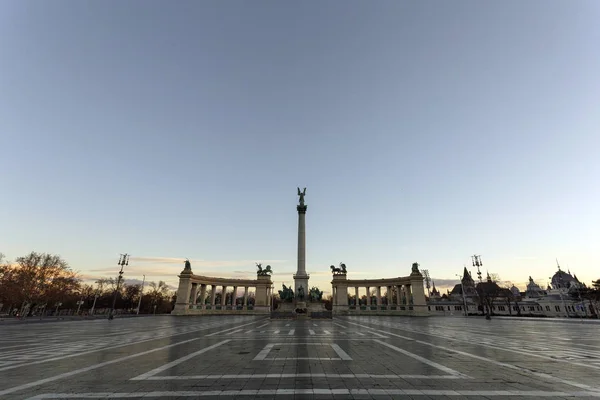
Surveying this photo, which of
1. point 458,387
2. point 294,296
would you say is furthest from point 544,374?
point 294,296

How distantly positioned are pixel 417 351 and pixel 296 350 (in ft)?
19.5

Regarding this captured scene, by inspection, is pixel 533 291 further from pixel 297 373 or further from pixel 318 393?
pixel 318 393

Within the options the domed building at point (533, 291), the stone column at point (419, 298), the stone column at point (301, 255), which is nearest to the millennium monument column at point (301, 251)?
the stone column at point (301, 255)

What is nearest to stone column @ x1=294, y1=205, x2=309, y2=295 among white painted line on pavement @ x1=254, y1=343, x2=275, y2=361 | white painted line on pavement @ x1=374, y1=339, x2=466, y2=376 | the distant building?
white painted line on pavement @ x1=254, y1=343, x2=275, y2=361

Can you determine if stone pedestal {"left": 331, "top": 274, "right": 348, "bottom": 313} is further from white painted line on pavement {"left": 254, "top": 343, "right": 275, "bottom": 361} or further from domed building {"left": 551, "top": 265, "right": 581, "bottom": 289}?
domed building {"left": 551, "top": 265, "right": 581, "bottom": 289}

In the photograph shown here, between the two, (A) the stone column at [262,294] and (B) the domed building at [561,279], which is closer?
(A) the stone column at [262,294]

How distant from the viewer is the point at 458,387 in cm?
836

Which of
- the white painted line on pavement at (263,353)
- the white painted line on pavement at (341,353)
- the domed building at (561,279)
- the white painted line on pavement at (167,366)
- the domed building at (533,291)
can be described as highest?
the domed building at (561,279)

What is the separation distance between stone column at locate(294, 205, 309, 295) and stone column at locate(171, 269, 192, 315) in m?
25.5

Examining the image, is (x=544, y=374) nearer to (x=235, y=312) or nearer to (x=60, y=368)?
(x=60, y=368)

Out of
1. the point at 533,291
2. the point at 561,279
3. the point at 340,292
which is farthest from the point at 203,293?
the point at 561,279

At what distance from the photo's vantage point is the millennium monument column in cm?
6561

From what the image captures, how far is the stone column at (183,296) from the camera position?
6950 centimetres

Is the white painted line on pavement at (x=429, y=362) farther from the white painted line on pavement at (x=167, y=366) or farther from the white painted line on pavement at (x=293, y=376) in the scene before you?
the white painted line on pavement at (x=167, y=366)
